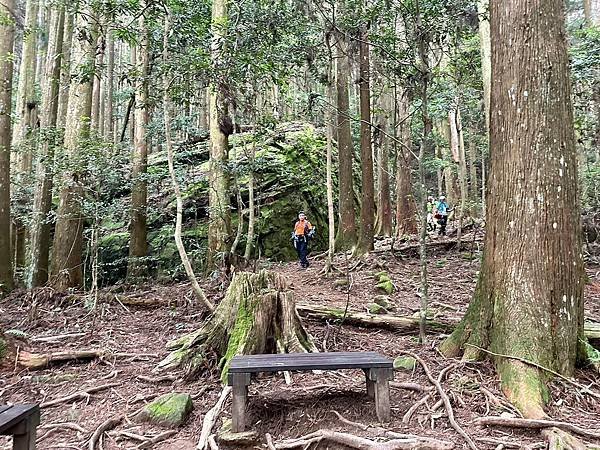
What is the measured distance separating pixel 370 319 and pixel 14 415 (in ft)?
14.4

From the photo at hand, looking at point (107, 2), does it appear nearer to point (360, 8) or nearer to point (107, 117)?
point (360, 8)

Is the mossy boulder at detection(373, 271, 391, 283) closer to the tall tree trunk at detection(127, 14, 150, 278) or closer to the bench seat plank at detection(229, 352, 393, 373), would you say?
the bench seat plank at detection(229, 352, 393, 373)

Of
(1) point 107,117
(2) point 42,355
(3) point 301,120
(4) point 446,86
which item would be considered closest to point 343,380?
(2) point 42,355

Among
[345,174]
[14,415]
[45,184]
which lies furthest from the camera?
[345,174]

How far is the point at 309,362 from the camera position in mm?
3594

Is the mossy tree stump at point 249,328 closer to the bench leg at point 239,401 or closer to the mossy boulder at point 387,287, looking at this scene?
the bench leg at point 239,401

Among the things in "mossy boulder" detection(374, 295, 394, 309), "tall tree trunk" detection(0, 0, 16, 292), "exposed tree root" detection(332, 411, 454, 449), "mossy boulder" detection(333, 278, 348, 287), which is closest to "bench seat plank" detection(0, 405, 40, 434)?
"exposed tree root" detection(332, 411, 454, 449)

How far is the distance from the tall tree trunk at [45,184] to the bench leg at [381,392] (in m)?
7.63

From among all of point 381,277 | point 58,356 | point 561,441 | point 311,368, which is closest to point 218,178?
point 381,277

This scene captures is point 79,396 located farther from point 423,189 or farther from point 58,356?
point 423,189

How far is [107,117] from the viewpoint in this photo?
18094 mm

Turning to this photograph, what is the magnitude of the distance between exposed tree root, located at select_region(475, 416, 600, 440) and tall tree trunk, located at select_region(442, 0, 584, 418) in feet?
1.46

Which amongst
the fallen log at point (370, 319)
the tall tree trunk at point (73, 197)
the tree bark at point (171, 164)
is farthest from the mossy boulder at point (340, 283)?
the tall tree trunk at point (73, 197)

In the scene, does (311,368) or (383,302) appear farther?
(383,302)
